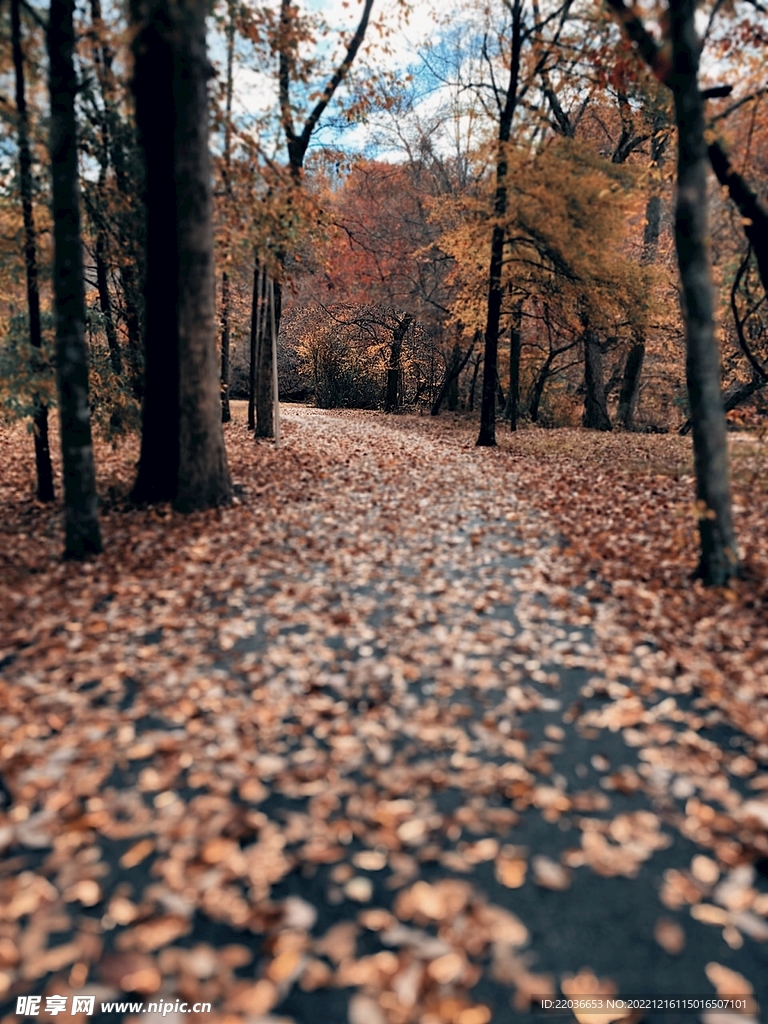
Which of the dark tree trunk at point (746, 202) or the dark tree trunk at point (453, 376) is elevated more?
the dark tree trunk at point (746, 202)

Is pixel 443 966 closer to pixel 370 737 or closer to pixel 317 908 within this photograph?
pixel 317 908

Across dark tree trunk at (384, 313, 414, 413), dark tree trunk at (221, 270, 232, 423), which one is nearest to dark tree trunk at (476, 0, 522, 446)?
dark tree trunk at (221, 270, 232, 423)

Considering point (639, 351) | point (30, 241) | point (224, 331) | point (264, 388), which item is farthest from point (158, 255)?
point (639, 351)

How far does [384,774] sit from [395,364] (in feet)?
78.1

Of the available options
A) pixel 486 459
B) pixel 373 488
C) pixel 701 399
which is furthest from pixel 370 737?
pixel 486 459

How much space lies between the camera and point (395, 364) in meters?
26.0

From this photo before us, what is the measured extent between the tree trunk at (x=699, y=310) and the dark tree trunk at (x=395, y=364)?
19.7 metres

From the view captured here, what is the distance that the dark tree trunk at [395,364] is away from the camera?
25.1 m

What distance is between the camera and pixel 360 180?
24484 mm

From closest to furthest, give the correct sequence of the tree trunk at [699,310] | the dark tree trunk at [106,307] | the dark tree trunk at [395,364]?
1. the tree trunk at [699,310]
2. the dark tree trunk at [106,307]
3. the dark tree trunk at [395,364]

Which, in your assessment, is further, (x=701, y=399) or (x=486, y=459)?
(x=486, y=459)

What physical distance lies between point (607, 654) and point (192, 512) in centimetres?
595

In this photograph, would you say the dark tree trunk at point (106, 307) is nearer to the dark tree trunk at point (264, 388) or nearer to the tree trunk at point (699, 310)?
the dark tree trunk at point (264, 388)

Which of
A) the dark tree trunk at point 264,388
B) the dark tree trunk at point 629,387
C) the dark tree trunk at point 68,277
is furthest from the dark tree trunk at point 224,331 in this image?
the dark tree trunk at point 629,387
